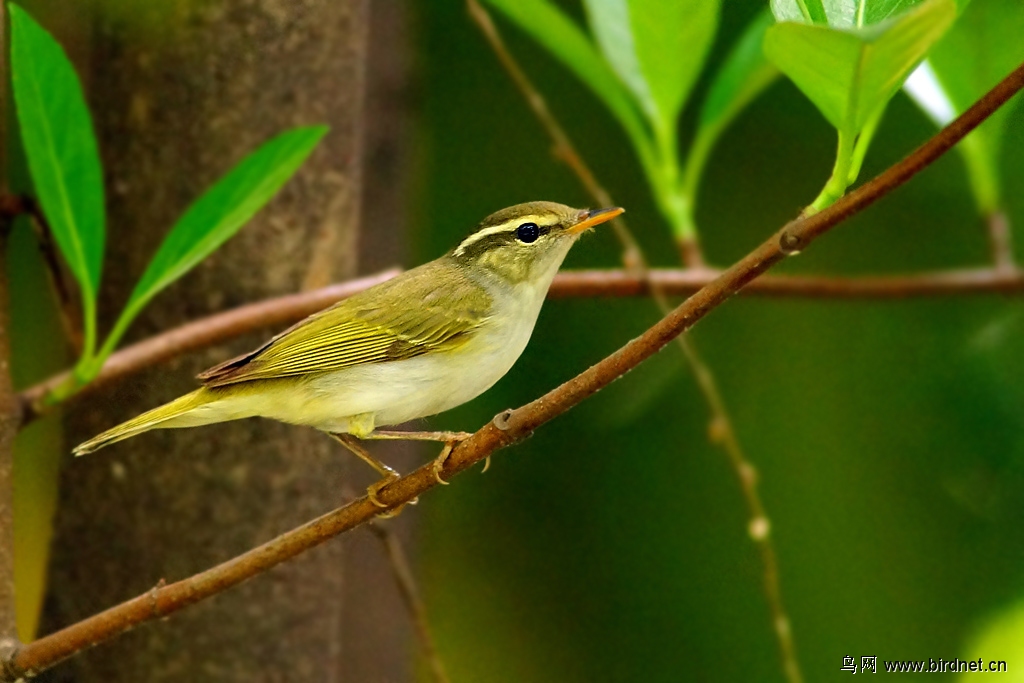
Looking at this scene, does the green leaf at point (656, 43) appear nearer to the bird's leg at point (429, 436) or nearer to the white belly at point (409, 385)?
the white belly at point (409, 385)

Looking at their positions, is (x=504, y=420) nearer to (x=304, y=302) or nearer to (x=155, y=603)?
(x=155, y=603)

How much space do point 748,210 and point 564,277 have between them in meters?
0.94

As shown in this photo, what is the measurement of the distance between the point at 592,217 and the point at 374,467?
0.43 meters

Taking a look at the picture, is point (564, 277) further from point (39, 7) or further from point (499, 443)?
point (39, 7)

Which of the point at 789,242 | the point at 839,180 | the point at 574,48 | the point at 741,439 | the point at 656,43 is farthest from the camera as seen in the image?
the point at 741,439

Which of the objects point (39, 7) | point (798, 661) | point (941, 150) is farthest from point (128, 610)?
point (798, 661)

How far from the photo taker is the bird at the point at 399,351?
4.40 ft

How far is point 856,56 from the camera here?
895 millimetres

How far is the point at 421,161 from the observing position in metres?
2.30

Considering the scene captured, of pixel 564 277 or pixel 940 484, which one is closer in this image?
pixel 564 277

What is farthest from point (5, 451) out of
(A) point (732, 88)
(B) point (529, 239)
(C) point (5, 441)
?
(A) point (732, 88)

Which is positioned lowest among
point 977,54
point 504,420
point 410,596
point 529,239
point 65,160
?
point 410,596

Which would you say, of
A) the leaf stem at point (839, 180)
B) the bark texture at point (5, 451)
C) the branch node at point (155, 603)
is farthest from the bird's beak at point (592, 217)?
the bark texture at point (5, 451)

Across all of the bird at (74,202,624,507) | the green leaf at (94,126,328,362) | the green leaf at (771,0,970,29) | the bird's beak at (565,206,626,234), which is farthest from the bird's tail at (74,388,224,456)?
the green leaf at (771,0,970,29)
